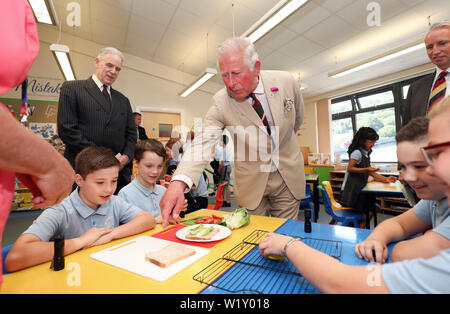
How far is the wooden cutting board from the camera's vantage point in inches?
29.5

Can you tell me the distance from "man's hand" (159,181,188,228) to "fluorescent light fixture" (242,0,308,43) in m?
2.86

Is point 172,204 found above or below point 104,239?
above

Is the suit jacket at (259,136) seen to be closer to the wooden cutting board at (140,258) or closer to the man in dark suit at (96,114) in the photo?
the wooden cutting board at (140,258)

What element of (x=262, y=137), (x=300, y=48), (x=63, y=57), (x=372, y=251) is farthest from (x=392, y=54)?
(x=63, y=57)

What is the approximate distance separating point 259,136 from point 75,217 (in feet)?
4.00

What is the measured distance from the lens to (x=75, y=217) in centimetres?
123

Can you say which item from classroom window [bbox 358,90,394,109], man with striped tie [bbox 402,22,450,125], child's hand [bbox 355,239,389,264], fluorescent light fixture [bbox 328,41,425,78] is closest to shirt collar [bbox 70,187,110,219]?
child's hand [bbox 355,239,389,264]

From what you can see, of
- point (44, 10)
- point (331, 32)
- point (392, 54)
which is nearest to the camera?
point (44, 10)

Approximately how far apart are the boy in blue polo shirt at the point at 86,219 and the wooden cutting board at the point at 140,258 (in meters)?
0.12

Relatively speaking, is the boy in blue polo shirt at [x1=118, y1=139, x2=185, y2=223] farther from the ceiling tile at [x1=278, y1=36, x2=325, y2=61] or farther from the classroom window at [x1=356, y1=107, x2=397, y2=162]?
the classroom window at [x1=356, y1=107, x2=397, y2=162]

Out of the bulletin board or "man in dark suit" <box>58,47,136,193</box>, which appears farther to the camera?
the bulletin board

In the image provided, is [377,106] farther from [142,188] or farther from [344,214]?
[142,188]

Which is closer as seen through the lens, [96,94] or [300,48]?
[96,94]

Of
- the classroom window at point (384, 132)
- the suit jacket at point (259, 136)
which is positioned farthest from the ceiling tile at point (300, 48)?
the suit jacket at point (259, 136)
